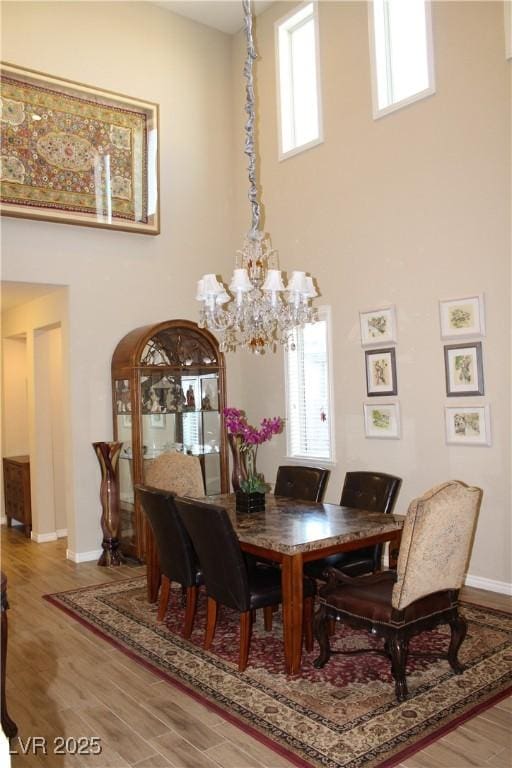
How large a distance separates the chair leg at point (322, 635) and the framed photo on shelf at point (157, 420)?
3.11 meters

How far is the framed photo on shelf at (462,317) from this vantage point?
4676mm

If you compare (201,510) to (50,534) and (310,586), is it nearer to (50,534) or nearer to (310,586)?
(310,586)

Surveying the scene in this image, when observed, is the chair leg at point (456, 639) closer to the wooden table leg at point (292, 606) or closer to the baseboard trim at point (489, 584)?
the wooden table leg at point (292, 606)

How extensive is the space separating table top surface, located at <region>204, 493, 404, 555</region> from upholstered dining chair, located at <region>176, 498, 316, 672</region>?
181mm

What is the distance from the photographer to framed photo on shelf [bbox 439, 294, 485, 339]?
4676mm

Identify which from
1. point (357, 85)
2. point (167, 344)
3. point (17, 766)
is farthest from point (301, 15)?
point (17, 766)

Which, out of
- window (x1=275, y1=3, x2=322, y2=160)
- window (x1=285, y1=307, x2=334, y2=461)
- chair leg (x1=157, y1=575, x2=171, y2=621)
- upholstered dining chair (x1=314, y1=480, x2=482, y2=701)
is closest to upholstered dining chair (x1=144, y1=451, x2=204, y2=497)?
chair leg (x1=157, y1=575, x2=171, y2=621)

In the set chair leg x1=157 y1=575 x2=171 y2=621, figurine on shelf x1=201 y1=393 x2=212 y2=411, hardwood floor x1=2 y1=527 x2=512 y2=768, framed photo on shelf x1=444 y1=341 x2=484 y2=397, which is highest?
framed photo on shelf x1=444 y1=341 x2=484 y2=397

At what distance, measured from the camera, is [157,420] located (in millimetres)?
6109

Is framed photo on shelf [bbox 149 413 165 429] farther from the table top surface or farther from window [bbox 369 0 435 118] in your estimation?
window [bbox 369 0 435 118]

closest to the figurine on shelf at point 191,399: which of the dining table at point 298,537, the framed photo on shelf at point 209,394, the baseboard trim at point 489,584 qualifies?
the framed photo on shelf at point 209,394

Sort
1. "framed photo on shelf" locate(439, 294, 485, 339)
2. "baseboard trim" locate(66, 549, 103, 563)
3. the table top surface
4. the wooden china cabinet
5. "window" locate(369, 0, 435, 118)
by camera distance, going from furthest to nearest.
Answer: "baseboard trim" locate(66, 549, 103, 563) → the wooden china cabinet → "window" locate(369, 0, 435, 118) → "framed photo on shelf" locate(439, 294, 485, 339) → the table top surface

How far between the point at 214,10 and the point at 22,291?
3.68 m

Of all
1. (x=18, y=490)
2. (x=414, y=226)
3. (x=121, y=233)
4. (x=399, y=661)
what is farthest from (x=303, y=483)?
(x=18, y=490)
